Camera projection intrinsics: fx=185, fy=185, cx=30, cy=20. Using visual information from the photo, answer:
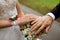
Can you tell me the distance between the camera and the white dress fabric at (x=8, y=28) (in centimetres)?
163

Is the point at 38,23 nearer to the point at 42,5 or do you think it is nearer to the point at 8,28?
the point at 8,28

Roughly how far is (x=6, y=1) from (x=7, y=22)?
199 millimetres

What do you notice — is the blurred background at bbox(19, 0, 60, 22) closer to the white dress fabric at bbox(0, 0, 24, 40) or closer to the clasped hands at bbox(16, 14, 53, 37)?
the white dress fabric at bbox(0, 0, 24, 40)

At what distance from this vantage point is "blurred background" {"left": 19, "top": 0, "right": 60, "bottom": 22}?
3.67m

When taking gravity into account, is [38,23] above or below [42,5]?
above

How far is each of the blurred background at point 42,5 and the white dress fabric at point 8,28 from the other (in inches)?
77.0

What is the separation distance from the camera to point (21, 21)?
1.55 meters

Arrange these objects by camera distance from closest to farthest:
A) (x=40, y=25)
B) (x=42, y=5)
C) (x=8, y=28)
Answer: (x=40, y=25), (x=8, y=28), (x=42, y=5)

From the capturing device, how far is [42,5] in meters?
3.77

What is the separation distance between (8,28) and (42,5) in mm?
2152

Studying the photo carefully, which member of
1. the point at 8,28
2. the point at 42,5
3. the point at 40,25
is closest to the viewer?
the point at 40,25

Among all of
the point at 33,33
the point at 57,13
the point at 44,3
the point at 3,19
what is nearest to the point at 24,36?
the point at 33,33

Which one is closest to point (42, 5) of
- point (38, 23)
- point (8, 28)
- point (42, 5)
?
point (42, 5)

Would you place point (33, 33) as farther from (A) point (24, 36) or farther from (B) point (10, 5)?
(B) point (10, 5)
